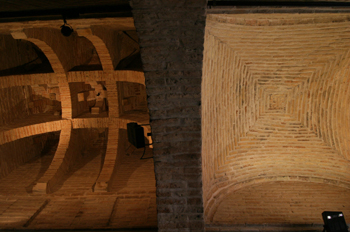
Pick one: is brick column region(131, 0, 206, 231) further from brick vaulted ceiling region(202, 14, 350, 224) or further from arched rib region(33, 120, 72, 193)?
arched rib region(33, 120, 72, 193)

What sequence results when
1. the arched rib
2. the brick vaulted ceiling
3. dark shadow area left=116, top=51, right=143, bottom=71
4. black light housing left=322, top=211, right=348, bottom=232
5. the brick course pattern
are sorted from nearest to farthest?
black light housing left=322, top=211, right=348, bottom=232
the brick vaulted ceiling
the arched rib
the brick course pattern
dark shadow area left=116, top=51, right=143, bottom=71

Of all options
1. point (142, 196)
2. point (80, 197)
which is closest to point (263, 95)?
point (142, 196)

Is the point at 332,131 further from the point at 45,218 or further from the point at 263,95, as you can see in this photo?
the point at 45,218

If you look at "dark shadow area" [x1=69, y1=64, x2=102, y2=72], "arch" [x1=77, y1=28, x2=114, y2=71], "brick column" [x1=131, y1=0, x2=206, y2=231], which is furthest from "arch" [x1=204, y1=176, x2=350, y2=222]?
"dark shadow area" [x1=69, y1=64, x2=102, y2=72]

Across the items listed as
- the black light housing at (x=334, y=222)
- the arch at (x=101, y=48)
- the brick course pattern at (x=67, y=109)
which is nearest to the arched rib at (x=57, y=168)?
the brick course pattern at (x=67, y=109)

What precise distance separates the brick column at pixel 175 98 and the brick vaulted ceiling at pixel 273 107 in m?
1.29

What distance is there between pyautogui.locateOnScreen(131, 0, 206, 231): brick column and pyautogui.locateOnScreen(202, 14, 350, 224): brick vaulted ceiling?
4.24ft

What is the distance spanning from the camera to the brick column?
2.75 metres

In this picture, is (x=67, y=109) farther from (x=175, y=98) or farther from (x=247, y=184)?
(x=175, y=98)

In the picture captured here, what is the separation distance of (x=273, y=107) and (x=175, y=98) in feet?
11.4

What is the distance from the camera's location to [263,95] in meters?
5.46

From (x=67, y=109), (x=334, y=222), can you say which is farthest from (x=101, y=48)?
(x=334, y=222)

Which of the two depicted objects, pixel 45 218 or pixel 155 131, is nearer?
pixel 155 131

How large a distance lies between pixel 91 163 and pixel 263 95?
19.1ft
